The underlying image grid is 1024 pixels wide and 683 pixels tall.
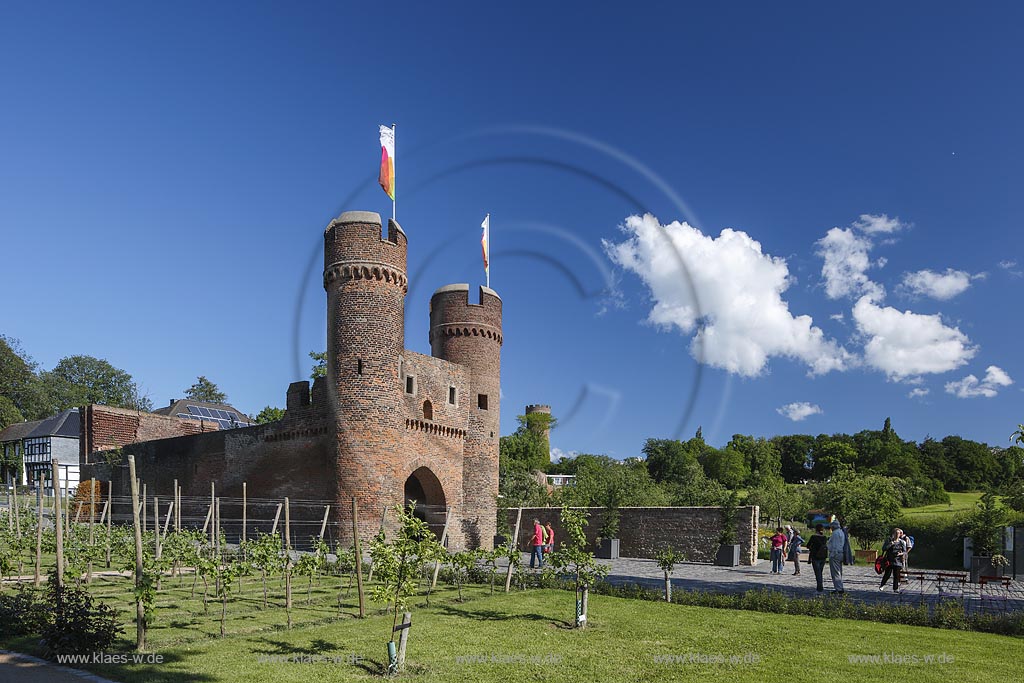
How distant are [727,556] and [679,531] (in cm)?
275

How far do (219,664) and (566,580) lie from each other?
12562 mm

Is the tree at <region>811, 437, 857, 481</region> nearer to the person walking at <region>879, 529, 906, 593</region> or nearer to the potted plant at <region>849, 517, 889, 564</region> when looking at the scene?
the potted plant at <region>849, 517, 889, 564</region>

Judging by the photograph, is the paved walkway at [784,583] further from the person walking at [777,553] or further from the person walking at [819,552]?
the person walking at [819,552]

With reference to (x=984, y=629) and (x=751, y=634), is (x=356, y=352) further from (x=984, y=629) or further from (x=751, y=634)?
(x=984, y=629)

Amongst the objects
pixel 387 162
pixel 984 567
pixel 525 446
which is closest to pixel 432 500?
pixel 387 162

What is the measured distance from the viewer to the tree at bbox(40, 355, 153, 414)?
91.8 meters

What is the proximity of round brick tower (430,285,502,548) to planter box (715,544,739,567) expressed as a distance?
43.3 feet

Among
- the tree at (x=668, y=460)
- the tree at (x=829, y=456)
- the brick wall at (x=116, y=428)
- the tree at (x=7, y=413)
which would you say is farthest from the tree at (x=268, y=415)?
the tree at (x=829, y=456)

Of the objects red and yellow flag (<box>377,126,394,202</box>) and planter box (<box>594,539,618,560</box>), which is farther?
red and yellow flag (<box>377,126,394,202</box>)

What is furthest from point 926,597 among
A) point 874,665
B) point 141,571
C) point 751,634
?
point 141,571

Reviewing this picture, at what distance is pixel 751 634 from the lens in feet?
45.1

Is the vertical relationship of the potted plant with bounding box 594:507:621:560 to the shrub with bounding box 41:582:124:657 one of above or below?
below

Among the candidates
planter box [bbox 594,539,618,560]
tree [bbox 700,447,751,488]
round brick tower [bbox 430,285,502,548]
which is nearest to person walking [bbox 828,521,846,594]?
planter box [bbox 594,539,618,560]

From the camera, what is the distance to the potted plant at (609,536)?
→ 3331cm
